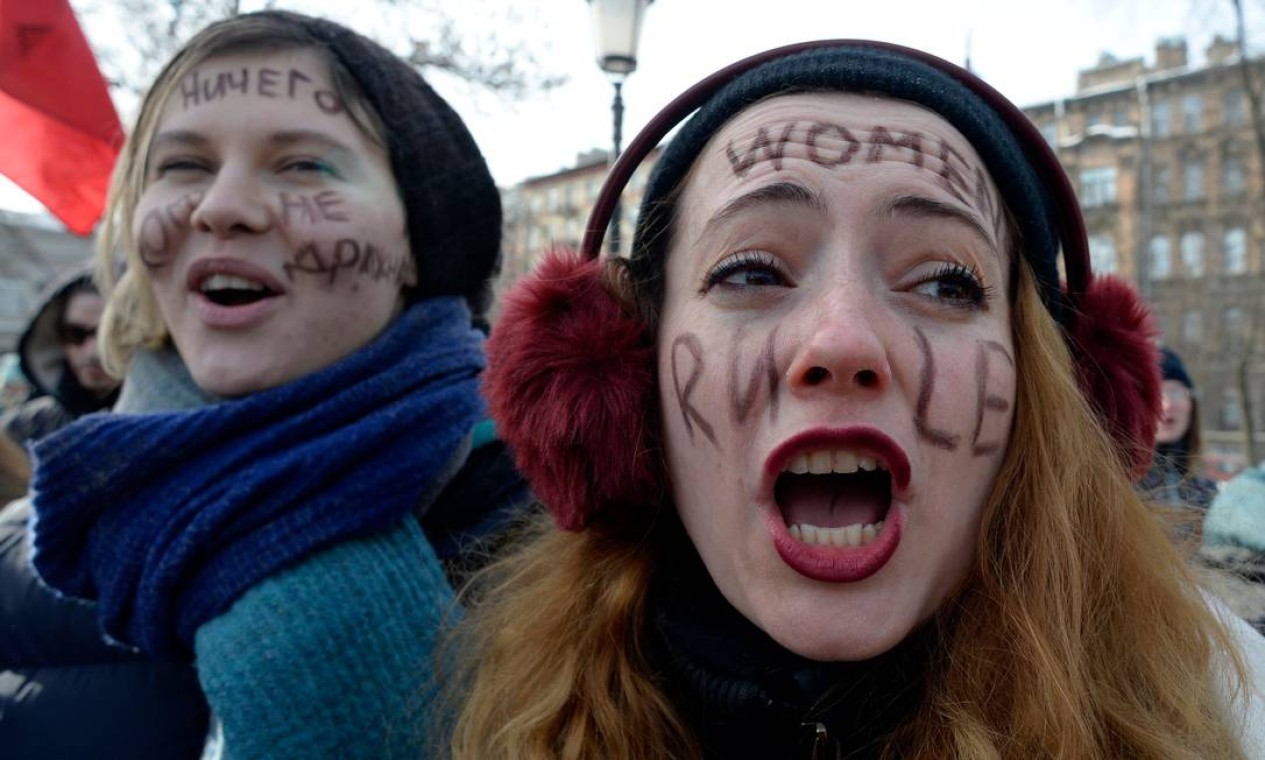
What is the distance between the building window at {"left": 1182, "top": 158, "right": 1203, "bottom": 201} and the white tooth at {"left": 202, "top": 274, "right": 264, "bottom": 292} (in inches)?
1228

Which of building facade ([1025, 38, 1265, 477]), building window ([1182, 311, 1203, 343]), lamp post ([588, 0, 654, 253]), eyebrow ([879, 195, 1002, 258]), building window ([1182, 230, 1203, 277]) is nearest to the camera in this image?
eyebrow ([879, 195, 1002, 258])

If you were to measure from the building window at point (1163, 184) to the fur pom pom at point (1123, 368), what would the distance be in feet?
99.2

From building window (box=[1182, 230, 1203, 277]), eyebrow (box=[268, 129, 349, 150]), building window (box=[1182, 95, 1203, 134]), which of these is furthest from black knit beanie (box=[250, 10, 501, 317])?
building window (box=[1182, 95, 1203, 134])

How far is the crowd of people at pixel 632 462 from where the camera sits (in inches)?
45.4

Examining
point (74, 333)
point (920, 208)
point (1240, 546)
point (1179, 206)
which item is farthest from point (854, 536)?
point (1179, 206)

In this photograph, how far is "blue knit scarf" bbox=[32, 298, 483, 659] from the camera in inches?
56.4

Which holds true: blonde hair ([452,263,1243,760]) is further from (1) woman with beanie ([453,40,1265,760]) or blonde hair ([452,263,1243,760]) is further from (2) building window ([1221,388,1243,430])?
(2) building window ([1221,388,1243,430])

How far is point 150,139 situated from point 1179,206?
96.9ft

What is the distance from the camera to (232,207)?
5.08 feet

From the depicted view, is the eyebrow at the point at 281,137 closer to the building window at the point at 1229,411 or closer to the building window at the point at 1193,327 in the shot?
the building window at the point at 1193,327

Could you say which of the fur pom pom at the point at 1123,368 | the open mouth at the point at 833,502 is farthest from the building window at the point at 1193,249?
the open mouth at the point at 833,502

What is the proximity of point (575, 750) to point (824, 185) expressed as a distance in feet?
2.96

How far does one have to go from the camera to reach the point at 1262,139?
340 inches

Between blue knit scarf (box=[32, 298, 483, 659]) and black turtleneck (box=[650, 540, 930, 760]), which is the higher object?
blue knit scarf (box=[32, 298, 483, 659])
